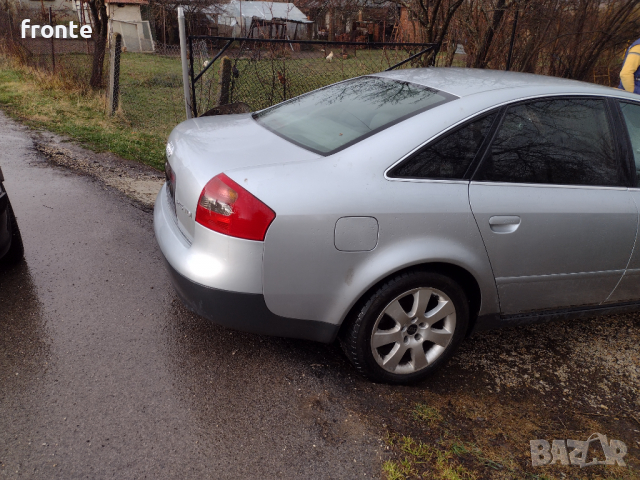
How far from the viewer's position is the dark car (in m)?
3.38

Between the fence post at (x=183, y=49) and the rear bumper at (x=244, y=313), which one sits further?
the fence post at (x=183, y=49)

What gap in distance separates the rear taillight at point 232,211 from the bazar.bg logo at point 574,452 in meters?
1.62

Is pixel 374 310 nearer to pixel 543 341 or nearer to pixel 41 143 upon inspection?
pixel 543 341

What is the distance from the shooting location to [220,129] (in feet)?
10.3

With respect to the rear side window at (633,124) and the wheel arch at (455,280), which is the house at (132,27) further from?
the wheel arch at (455,280)

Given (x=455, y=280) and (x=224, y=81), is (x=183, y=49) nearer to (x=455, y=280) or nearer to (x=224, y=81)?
(x=224, y=81)

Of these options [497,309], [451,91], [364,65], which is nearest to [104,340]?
[497,309]

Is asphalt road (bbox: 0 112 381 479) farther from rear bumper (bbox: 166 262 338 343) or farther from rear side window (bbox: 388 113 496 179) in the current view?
rear side window (bbox: 388 113 496 179)

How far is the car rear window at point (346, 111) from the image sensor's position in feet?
9.11

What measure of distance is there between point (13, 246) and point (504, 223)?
10.5ft

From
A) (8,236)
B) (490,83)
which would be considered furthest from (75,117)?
(490,83)

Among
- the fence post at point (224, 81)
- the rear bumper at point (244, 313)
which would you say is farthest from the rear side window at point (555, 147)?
the fence post at point (224, 81)

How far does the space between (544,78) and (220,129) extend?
2012mm

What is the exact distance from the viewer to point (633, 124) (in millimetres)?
3182
